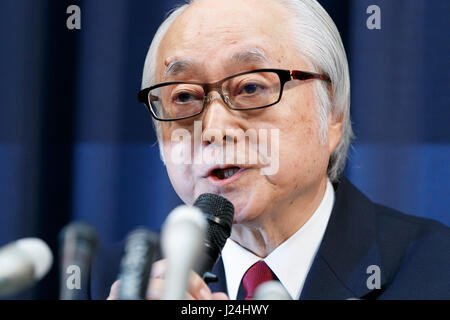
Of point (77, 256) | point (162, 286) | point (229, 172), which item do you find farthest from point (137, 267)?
point (229, 172)

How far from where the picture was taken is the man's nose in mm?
1080

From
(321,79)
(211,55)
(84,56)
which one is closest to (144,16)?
(84,56)

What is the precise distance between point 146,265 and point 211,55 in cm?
64

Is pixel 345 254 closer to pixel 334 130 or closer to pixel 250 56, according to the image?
A: pixel 334 130

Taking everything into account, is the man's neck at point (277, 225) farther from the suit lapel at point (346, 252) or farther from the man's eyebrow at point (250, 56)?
the man's eyebrow at point (250, 56)

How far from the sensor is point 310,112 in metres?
1.17

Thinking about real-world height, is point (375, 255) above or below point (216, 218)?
below

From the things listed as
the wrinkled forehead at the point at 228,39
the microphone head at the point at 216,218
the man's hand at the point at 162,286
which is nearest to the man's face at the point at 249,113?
the wrinkled forehead at the point at 228,39

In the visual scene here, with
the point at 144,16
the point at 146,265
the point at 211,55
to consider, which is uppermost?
the point at 144,16

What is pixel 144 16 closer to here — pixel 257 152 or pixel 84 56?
pixel 84 56

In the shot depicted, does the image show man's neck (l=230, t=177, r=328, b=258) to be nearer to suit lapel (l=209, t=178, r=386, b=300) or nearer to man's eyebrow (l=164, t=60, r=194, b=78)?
suit lapel (l=209, t=178, r=386, b=300)

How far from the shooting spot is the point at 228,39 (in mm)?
1120

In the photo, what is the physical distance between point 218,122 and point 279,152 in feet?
0.45

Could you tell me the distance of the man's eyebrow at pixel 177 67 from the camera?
1.14 m
